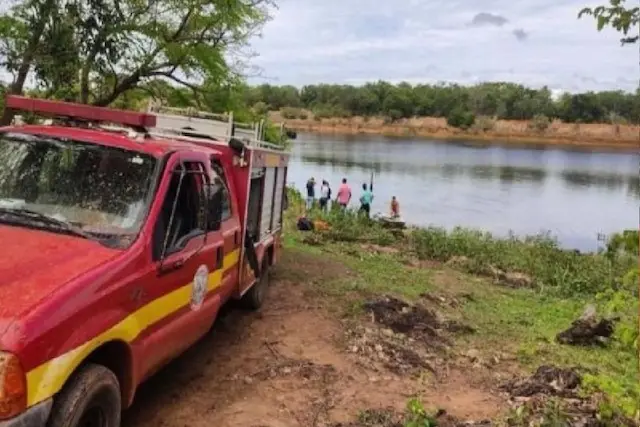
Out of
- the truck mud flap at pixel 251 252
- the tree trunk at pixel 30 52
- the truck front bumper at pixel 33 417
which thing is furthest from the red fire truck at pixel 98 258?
the tree trunk at pixel 30 52

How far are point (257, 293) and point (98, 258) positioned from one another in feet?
15.0

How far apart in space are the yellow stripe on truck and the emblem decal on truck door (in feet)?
0.30

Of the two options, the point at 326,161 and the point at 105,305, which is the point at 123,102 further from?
the point at 326,161

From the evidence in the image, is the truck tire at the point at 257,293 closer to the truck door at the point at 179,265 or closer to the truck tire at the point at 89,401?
the truck door at the point at 179,265

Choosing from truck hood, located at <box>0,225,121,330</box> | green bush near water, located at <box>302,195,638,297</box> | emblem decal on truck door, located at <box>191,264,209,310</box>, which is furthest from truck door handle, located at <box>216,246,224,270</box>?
green bush near water, located at <box>302,195,638,297</box>

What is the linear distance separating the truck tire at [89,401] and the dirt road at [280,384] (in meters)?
1.15

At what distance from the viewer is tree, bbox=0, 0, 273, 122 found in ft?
28.9

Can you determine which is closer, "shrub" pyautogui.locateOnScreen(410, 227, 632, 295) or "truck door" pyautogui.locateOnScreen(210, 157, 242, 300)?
"truck door" pyautogui.locateOnScreen(210, 157, 242, 300)

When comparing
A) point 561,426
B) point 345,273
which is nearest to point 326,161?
point 345,273

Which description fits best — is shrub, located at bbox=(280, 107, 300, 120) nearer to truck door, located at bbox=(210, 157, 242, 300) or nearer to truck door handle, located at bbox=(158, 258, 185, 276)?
truck door, located at bbox=(210, 157, 242, 300)

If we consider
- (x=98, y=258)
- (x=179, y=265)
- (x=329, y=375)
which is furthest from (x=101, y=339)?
(x=329, y=375)

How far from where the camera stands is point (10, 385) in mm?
3311

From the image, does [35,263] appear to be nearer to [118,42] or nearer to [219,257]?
[219,257]

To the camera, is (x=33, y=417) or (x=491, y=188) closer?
(x=33, y=417)
